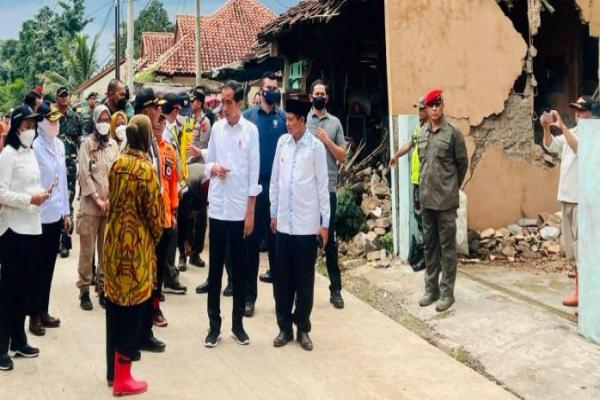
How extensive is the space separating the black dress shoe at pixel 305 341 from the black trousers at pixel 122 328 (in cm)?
155

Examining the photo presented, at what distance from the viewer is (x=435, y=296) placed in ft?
22.7

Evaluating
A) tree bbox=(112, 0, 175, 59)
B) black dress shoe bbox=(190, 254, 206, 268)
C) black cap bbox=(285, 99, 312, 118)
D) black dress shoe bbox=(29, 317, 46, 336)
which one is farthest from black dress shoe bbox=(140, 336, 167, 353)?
tree bbox=(112, 0, 175, 59)

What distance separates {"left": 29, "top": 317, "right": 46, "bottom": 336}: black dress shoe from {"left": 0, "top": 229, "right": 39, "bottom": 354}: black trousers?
612 millimetres

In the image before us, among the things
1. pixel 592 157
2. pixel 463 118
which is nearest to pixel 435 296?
pixel 592 157

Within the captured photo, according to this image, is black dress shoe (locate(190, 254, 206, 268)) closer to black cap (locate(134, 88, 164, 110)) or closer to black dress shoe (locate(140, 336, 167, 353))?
black dress shoe (locate(140, 336, 167, 353))

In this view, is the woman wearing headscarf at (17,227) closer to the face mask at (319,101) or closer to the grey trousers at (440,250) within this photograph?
the face mask at (319,101)

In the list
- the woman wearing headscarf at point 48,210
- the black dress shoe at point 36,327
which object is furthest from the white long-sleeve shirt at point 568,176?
the black dress shoe at point 36,327

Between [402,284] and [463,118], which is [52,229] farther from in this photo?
[463,118]

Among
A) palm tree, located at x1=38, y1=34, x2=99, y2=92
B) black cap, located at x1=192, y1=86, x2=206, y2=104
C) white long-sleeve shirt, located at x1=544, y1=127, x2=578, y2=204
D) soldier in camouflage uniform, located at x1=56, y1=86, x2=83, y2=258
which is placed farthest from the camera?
palm tree, located at x1=38, y1=34, x2=99, y2=92

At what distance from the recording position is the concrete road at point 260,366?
483cm

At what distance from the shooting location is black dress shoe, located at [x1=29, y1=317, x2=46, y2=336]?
6.00 meters

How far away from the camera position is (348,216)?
9.59 metres

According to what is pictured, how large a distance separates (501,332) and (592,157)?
5.45 feet

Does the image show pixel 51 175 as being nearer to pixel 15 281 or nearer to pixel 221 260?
pixel 15 281
